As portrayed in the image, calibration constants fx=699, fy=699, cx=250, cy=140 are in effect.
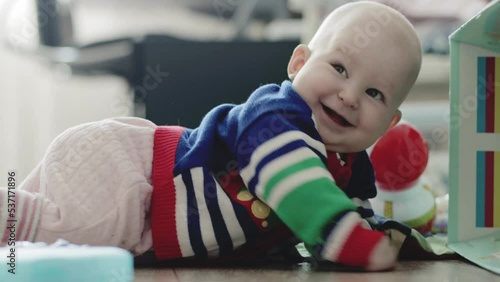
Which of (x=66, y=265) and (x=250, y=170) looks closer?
(x=66, y=265)

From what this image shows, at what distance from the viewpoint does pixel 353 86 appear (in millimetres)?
914

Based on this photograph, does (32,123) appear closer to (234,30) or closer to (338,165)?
(234,30)

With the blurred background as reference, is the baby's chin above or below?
above

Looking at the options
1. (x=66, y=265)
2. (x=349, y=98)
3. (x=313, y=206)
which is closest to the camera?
(x=66, y=265)

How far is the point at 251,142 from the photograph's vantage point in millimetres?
860

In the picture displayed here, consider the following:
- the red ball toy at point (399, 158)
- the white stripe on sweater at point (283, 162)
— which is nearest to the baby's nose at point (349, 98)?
the white stripe on sweater at point (283, 162)

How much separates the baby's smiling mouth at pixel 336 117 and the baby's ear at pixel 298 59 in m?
0.09

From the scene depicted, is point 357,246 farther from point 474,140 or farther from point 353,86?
point 474,140

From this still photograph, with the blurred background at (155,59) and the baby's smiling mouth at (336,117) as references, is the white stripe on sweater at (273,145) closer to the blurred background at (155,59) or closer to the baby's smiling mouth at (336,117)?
the baby's smiling mouth at (336,117)

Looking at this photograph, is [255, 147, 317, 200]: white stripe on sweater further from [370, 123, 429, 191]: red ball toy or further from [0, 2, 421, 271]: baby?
[370, 123, 429, 191]: red ball toy

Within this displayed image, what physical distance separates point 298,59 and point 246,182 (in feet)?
0.75

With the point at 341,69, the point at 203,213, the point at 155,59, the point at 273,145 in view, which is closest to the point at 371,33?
the point at 341,69

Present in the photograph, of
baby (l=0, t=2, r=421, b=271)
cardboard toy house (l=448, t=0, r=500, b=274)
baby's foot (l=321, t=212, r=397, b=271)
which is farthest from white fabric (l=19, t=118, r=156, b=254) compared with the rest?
cardboard toy house (l=448, t=0, r=500, b=274)

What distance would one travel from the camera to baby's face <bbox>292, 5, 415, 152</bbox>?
91 centimetres
